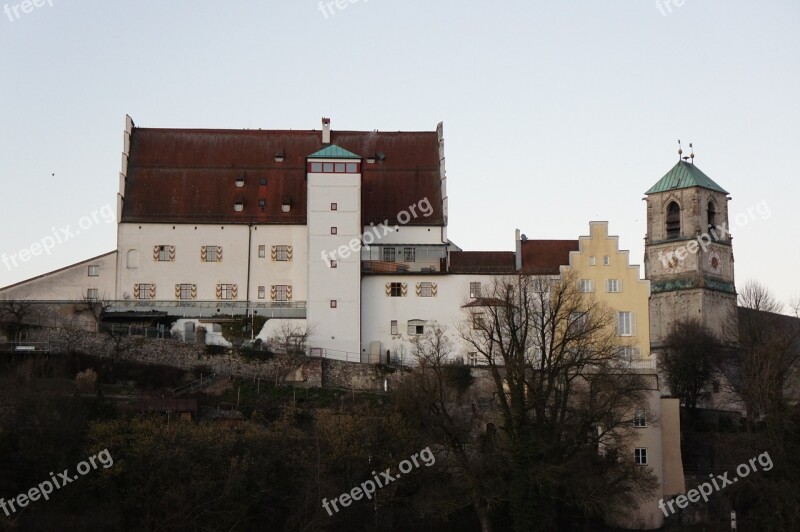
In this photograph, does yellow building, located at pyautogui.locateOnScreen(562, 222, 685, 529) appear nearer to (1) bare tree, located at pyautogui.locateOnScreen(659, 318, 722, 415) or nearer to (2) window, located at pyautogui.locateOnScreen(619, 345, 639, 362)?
(2) window, located at pyautogui.locateOnScreen(619, 345, 639, 362)

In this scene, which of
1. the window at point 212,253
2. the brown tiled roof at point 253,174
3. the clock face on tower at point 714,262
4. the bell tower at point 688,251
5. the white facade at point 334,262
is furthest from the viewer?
the clock face on tower at point 714,262

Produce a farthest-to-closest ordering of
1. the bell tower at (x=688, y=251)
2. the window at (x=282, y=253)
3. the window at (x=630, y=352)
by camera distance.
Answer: the bell tower at (x=688, y=251) → the window at (x=282, y=253) → the window at (x=630, y=352)

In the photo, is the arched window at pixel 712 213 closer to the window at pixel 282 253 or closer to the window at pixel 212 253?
the window at pixel 282 253

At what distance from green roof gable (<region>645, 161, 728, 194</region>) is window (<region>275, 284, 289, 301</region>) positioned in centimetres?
2853

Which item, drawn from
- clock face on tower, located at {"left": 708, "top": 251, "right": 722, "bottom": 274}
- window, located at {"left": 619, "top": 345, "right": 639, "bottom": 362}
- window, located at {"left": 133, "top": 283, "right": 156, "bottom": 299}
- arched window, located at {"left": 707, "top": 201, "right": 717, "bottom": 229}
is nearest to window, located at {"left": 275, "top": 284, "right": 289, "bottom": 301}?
window, located at {"left": 133, "top": 283, "right": 156, "bottom": 299}

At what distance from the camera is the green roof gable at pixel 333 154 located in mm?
74688

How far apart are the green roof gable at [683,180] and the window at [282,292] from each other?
28.5 meters

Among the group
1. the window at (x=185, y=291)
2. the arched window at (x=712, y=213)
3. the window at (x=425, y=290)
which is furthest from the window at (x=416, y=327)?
the arched window at (x=712, y=213)

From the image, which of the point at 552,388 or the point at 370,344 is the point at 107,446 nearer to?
the point at 552,388

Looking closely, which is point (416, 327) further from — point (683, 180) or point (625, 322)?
point (683, 180)

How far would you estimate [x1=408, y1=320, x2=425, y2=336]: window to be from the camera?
244 feet

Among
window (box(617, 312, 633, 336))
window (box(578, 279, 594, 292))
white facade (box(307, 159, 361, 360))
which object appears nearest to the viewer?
window (box(617, 312, 633, 336))

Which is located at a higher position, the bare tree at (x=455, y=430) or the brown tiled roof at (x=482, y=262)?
the brown tiled roof at (x=482, y=262)

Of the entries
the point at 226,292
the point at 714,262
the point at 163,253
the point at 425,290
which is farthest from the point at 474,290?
the point at 714,262
